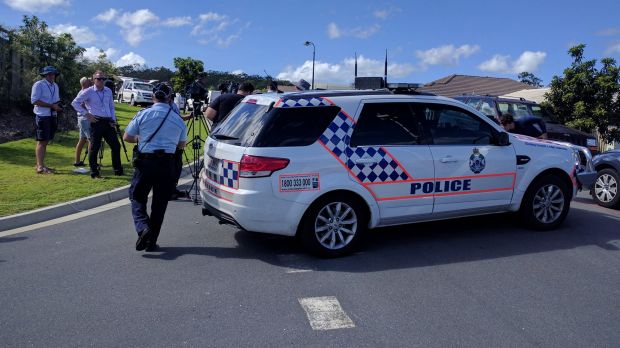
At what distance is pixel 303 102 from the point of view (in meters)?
5.41

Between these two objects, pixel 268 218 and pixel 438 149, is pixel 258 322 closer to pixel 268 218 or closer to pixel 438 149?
pixel 268 218

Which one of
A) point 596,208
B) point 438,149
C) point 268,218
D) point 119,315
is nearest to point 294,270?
point 268,218

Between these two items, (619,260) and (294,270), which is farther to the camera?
(619,260)

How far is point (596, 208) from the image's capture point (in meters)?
8.53

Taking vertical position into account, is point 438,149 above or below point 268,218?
above

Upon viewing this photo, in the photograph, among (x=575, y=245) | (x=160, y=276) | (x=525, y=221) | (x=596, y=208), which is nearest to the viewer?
(x=160, y=276)

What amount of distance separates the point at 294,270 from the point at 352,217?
2.79 feet

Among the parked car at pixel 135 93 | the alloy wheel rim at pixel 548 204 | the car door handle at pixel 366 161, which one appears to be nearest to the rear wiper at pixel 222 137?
the car door handle at pixel 366 161

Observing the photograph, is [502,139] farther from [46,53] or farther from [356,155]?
[46,53]

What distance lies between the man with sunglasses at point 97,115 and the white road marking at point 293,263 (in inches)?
193

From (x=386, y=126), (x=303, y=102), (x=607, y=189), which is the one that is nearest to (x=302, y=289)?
(x=303, y=102)

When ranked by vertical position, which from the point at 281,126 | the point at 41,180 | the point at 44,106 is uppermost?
the point at 44,106

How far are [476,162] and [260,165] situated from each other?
260 cm

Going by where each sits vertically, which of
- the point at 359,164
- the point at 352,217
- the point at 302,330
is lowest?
the point at 302,330
